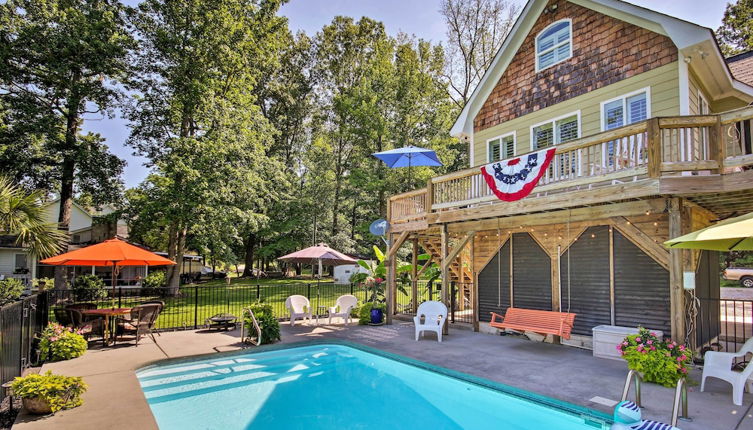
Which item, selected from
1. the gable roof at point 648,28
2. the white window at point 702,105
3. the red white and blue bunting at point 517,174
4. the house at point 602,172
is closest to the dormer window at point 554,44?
the house at point 602,172

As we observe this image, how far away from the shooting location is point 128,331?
33.9 ft

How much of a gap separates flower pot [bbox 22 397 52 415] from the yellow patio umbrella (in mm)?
7948

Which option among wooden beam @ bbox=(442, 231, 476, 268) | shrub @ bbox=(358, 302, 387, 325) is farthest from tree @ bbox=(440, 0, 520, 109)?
shrub @ bbox=(358, 302, 387, 325)

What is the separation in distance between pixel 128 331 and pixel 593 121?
12.5 meters

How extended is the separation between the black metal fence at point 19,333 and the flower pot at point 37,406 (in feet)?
1.92

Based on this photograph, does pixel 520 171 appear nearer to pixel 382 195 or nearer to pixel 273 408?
pixel 273 408

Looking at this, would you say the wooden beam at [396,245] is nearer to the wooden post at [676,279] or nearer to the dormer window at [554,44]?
the dormer window at [554,44]

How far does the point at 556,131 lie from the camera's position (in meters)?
11.5

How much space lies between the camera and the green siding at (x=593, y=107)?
30.2 feet

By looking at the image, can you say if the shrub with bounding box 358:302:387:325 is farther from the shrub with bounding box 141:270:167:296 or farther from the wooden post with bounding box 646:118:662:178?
the shrub with bounding box 141:270:167:296

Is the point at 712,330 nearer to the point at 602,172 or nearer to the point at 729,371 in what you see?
the point at 729,371

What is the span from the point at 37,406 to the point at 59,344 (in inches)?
143

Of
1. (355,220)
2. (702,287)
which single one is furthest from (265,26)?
(702,287)

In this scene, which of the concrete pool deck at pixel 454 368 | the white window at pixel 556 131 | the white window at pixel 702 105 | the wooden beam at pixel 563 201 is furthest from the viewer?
the white window at pixel 556 131
